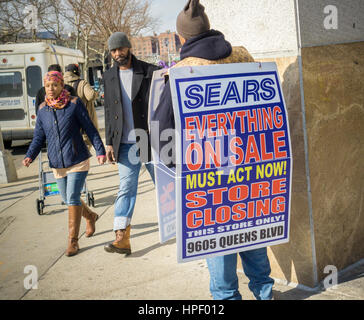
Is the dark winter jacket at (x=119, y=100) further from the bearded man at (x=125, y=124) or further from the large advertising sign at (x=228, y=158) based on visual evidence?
the large advertising sign at (x=228, y=158)

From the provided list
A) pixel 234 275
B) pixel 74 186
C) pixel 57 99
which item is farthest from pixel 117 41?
pixel 234 275

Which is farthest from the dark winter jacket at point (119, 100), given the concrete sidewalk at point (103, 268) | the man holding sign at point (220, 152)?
the man holding sign at point (220, 152)

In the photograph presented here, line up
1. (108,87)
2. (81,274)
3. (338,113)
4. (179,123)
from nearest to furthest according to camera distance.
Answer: (179,123) → (338,113) → (81,274) → (108,87)

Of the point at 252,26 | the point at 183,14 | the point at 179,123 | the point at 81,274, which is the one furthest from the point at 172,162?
the point at 81,274

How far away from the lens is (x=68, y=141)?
4465mm

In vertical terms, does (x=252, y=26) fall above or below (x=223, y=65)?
above

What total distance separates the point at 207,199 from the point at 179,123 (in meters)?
0.47

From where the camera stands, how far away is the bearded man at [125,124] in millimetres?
4180

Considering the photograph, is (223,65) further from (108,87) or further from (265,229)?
(108,87)

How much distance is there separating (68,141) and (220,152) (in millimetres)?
2432

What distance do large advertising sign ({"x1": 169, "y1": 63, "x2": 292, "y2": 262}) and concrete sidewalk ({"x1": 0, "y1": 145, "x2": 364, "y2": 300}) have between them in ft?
2.89

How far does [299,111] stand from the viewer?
305cm

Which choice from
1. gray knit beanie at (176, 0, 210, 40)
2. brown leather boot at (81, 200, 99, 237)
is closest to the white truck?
brown leather boot at (81, 200, 99, 237)

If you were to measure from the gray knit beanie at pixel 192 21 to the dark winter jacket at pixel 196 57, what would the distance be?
33mm
